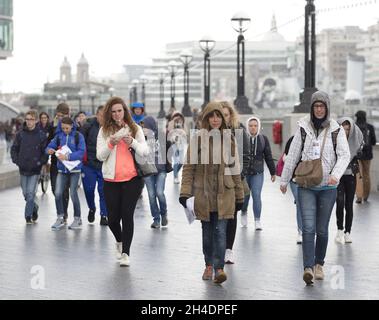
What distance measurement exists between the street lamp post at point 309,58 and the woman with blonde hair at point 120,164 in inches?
503

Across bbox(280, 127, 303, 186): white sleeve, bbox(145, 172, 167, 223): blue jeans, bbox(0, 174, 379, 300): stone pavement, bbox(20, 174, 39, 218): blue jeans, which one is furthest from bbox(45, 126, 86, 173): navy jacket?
bbox(280, 127, 303, 186): white sleeve

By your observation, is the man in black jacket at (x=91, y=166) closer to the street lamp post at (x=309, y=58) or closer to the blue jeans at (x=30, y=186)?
the blue jeans at (x=30, y=186)

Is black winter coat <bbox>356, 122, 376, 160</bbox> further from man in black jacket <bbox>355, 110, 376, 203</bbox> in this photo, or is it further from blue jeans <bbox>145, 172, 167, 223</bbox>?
blue jeans <bbox>145, 172, 167, 223</bbox>

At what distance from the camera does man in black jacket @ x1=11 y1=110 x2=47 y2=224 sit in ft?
46.7

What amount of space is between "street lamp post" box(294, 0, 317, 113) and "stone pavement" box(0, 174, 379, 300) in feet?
28.6

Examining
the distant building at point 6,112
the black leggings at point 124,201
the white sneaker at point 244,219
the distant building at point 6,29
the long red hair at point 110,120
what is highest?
the distant building at point 6,29

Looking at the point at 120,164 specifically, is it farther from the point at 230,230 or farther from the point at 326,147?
the point at 326,147

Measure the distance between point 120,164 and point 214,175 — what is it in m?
1.45

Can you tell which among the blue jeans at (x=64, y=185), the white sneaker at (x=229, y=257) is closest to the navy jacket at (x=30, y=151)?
the blue jeans at (x=64, y=185)

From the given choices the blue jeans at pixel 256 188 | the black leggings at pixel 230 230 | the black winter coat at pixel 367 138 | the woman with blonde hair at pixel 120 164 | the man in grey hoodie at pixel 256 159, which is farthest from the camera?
the black winter coat at pixel 367 138

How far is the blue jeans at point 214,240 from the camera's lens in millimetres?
9461
